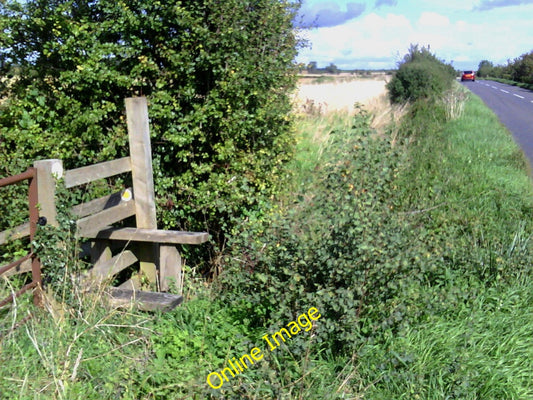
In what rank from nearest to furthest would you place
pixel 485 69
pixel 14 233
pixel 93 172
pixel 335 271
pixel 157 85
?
pixel 335 271 < pixel 14 233 < pixel 93 172 < pixel 157 85 < pixel 485 69

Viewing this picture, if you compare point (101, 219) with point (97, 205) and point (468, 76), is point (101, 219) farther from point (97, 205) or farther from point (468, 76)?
point (468, 76)

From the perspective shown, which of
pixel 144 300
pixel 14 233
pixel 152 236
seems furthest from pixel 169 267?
pixel 14 233

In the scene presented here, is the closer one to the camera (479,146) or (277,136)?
(277,136)

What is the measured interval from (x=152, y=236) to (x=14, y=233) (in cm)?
123

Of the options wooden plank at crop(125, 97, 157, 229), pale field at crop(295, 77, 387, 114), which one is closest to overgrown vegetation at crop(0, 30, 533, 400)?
wooden plank at crop(125, 97, 157, 229)

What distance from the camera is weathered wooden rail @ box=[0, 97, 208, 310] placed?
4.59 m

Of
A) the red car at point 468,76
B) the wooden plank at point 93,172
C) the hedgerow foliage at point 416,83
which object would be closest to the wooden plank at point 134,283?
the wooden plank at point 93,172

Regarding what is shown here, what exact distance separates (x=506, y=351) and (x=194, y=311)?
98.0 inches

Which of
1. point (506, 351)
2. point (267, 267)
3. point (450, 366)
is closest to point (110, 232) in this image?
point (267, 267)

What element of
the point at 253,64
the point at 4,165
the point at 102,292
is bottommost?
the point at 102,292

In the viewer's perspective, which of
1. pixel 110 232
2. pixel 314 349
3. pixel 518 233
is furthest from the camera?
pixel 518 233

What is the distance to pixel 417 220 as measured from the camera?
6.04 m

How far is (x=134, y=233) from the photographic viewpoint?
5109mm

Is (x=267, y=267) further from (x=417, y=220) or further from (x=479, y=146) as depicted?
(x=479, y=146)
